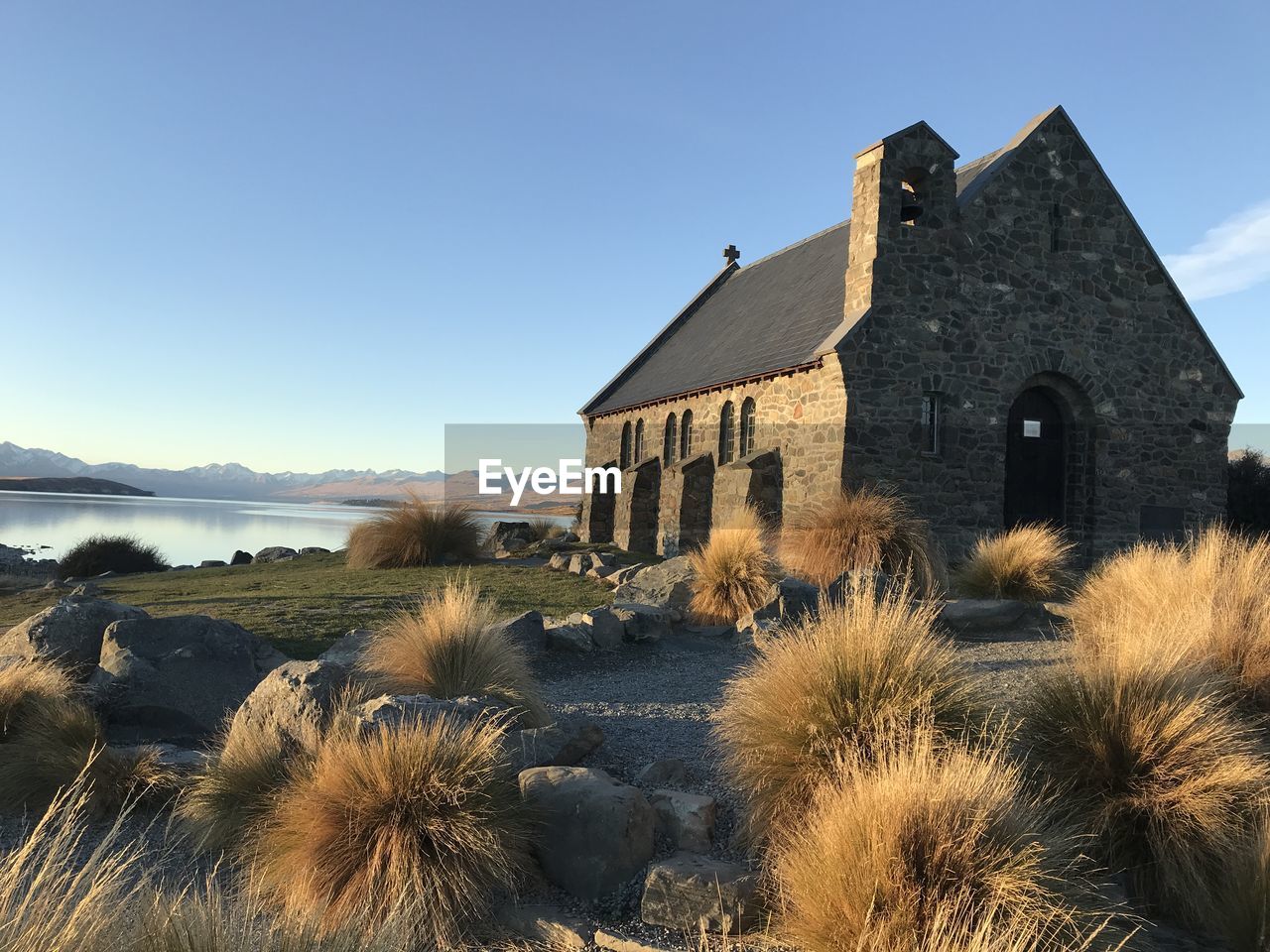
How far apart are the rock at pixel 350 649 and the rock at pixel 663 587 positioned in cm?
335

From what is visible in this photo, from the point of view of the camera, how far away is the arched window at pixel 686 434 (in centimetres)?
2267

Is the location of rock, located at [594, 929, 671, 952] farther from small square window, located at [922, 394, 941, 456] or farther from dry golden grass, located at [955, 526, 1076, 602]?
small square window, located at [922, 394, 941, 456]

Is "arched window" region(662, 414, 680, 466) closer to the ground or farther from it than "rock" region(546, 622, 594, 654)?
farther from it

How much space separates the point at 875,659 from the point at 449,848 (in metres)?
2.50

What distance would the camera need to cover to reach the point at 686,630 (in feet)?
35.2

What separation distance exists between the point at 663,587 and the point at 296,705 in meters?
6.28

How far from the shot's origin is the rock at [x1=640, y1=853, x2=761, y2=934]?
4.20m

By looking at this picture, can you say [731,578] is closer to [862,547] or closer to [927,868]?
[862,547]

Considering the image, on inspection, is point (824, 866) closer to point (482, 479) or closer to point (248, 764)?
point (248, 764)

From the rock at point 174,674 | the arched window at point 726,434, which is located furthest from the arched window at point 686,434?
the rock at point 174,674

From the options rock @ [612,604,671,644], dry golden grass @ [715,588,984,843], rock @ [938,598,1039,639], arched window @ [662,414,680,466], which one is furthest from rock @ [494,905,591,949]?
arched window @ [662,414,680,466]

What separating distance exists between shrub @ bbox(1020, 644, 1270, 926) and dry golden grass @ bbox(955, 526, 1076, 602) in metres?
6.80

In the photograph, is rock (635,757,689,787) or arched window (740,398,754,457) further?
arched window (740,398,754,457)

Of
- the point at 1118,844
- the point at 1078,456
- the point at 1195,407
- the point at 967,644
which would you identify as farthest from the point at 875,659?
the point at 1195,407
